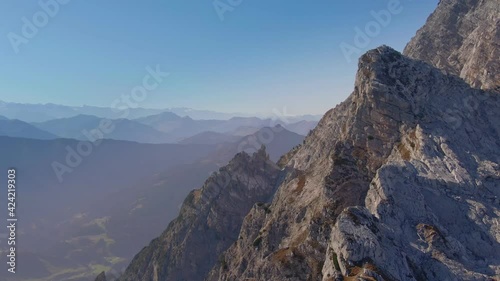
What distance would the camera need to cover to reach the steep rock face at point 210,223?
12988 cm

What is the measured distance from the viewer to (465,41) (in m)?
139

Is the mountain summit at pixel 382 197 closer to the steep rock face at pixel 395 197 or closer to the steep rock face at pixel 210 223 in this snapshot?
the steep rock face at pixel 395 197

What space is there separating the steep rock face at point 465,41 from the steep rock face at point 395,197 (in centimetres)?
2569

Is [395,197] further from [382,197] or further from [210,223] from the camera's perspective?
[210,223]

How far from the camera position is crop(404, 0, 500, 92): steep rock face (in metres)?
108

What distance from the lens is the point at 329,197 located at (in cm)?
7038

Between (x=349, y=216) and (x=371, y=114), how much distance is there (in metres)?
41.5

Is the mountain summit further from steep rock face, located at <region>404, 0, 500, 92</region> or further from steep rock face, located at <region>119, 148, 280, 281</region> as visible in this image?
steep rock face, located at <region>404, 0, 500, 92</region>

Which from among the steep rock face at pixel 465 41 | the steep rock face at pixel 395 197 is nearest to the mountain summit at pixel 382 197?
the steep rock face at pixel 395 197

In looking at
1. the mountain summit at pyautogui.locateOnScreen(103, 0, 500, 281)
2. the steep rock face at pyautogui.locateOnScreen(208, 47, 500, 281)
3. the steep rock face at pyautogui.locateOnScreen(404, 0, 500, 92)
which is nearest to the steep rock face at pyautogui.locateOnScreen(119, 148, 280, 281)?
the mountain summit at pyautogui.locateOnScreen(103, 0, 500, 281)

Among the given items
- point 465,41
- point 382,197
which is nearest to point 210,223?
point 382,197

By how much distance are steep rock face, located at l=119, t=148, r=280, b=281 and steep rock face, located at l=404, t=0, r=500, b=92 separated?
7320cm

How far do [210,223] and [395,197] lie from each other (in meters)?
90.7

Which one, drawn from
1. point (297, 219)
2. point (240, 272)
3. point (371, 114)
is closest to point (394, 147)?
point (371, 114)
